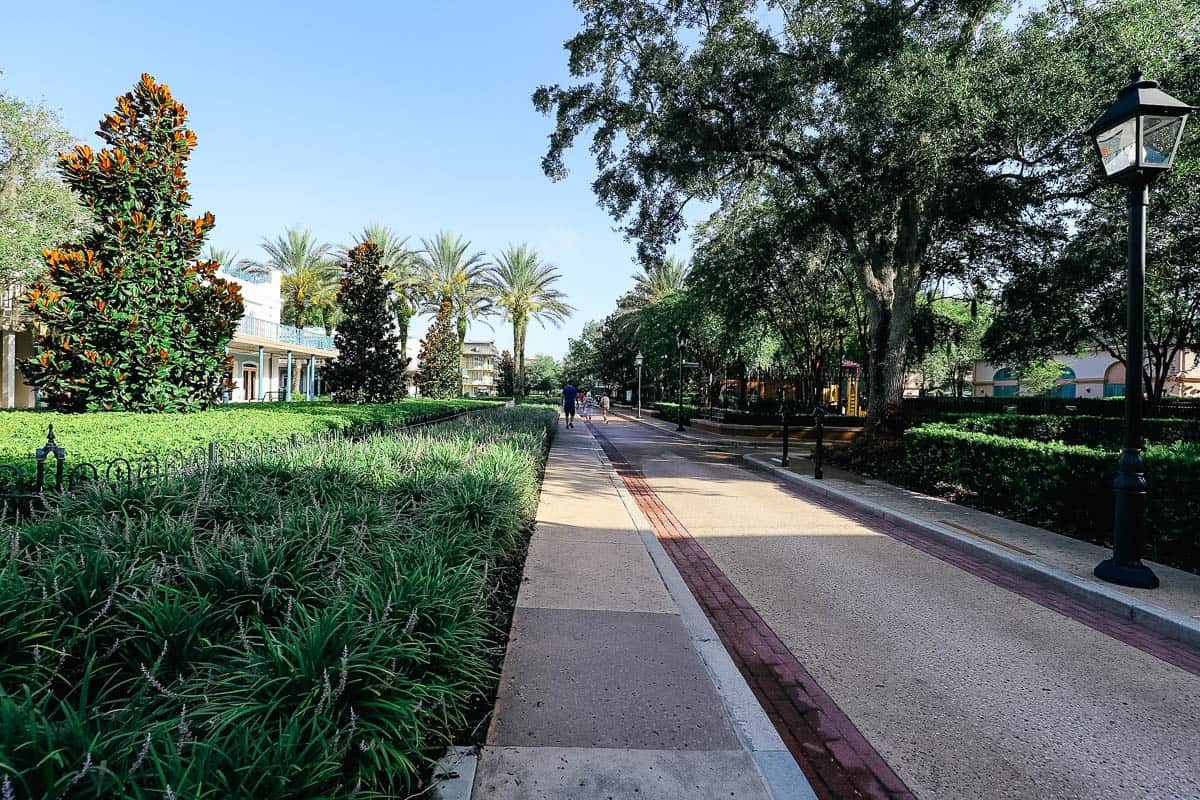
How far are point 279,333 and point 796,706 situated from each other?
3132 cm

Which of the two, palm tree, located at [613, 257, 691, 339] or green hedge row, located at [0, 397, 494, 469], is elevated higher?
palm tree, located at [613, 257, 691, 339]

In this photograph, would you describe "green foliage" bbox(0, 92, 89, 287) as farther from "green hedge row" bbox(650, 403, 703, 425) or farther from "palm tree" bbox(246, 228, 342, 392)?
"green hedge row" bbox(650, 403, 703, 425)

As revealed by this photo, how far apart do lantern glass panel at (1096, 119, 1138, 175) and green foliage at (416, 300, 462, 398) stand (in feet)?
107

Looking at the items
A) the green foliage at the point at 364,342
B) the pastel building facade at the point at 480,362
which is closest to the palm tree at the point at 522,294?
the green foliage at the point at 364,342

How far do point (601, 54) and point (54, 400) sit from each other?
13.2 m

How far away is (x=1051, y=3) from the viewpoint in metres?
11.3

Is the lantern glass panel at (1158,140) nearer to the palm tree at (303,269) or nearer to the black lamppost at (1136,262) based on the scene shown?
Answer: the black lamppost at (1136,262)

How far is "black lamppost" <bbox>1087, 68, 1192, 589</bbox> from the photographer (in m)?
5.03

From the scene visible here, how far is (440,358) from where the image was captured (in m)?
35.2

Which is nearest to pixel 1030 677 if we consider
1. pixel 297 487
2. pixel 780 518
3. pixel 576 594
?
pixel 576 594

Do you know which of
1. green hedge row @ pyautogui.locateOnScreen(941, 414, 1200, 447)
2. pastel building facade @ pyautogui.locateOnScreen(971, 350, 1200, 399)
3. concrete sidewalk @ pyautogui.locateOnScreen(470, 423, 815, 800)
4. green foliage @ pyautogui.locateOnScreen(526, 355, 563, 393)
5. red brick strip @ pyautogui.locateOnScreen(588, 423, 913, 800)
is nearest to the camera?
concrete sidewalk @ pyautogui.locateOnScreen(470, 423, 815, 800)

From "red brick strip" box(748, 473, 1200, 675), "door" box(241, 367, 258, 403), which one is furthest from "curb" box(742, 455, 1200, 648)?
"door" box(241, 367, 258, 403)

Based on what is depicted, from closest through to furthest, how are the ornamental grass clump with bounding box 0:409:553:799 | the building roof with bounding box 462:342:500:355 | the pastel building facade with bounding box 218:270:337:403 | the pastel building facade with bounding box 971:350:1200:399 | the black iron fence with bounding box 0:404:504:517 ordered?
1. the ornamental grass clump with bounding box 0:409:553:799
2. the black iron fence with bounding box 0:404:504:517
3. the pastel building facade with bounding box 218:270:337:403
4. the pastel building facade with bounding box 971:350:1200:399
5. the building roof with bounding box 462:342:500:355

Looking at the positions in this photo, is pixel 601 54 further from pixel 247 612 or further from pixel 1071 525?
pixel 247 612
